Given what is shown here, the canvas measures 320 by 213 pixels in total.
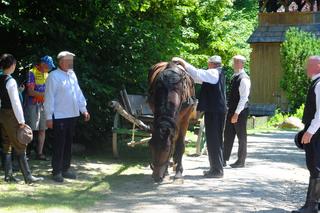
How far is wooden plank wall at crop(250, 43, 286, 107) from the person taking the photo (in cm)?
2914

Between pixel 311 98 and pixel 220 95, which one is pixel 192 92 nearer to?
pixel 220 95

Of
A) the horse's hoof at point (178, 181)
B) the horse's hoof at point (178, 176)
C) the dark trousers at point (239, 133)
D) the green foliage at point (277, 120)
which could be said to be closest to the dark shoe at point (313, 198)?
the horse's hoof at point (178, 181)

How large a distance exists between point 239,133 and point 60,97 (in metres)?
3.49

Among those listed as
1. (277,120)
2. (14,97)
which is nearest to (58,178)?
(14,97)

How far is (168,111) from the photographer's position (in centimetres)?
836

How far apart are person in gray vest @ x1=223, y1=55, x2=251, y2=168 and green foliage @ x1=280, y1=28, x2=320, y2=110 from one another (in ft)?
48.2

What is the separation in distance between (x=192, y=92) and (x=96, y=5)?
10.9ft

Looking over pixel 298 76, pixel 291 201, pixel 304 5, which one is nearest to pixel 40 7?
pixel 291 201

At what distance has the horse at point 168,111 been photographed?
8.16m

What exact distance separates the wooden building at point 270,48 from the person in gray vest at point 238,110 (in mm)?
18130

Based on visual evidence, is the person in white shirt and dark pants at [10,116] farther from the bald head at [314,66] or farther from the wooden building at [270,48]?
the wooden building at [270,48]

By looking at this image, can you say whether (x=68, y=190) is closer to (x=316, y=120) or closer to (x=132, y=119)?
(x=132, y=119)

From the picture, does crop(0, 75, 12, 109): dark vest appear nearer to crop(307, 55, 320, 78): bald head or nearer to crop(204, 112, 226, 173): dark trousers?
crop(204, 112, 226, 173): dark trousers

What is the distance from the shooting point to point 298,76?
82.1ft
